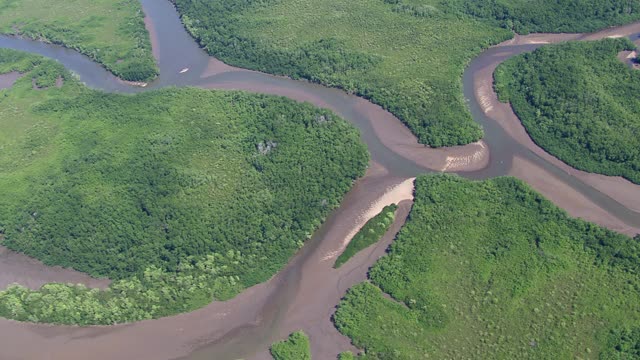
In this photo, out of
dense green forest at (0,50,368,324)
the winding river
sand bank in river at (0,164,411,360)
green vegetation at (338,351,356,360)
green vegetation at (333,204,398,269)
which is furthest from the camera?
green vegetation at (333,204,398,269)

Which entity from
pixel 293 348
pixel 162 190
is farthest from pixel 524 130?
pixel 162 190

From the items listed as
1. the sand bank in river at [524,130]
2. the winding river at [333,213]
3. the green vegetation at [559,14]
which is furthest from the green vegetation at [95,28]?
the green vegetation at [559,14]

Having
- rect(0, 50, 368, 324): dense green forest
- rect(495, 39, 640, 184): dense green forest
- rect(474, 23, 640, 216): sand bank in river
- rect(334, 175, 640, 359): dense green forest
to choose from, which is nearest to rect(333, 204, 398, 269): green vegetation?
rect(334, 175, 640, 359): dense green forest

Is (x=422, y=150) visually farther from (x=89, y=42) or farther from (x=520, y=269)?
(x=89, y=42)

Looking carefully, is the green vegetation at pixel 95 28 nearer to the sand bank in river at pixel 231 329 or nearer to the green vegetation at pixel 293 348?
the sand bank in river at pixel 231 329

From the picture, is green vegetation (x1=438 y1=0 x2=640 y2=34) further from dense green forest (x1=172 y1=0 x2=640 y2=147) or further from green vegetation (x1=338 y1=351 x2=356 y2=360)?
green vegetation (x1=338 y1=351 x2=356 y2=360)

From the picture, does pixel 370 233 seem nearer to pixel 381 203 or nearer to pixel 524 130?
pixel 381 203

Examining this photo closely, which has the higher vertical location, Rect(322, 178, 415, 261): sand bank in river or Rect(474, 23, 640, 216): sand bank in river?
Rect(474, 23, 640, 216): sand bank in river
